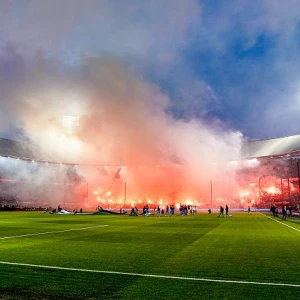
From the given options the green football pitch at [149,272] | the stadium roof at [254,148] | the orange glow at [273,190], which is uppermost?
the stadium roof at [254,148]

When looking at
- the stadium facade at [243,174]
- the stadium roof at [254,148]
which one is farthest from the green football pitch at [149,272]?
the stadium roof at [254,148]

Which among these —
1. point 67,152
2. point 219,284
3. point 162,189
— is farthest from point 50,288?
point 67,152

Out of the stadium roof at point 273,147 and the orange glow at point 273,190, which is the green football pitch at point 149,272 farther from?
the orange glow at point 273,190

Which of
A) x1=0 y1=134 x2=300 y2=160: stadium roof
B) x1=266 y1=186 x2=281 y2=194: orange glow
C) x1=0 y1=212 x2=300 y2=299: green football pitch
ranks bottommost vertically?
x1=0 y1=212 x2=300 y2=299: green football pitch

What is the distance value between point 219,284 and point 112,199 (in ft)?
328

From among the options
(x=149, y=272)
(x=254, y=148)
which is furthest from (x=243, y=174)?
(x=149, y=272)

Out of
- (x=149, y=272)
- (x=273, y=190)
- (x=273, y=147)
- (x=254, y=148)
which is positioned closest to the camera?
(x=149, y=272)

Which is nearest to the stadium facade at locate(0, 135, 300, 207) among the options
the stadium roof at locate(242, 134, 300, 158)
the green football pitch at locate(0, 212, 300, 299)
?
the stadium roof at locate(242, 134, 300, 158)

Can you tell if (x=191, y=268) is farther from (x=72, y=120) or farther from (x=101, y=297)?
(x=72, y=120)

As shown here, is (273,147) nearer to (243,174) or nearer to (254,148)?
(254,148)

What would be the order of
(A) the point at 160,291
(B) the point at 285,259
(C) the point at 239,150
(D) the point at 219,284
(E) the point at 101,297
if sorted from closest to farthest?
(E) the point at 101,297
(A) the point at 160,291
(D) the point at 219,284
(B) the point at 285,259
(C) the point at 239,150

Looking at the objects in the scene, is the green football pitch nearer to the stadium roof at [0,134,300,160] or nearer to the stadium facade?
the stadium facade

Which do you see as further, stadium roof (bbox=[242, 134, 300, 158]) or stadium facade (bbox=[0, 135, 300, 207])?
stadium facade (bbox=[0, 135, 300, 207])

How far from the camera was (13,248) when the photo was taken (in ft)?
43.2
